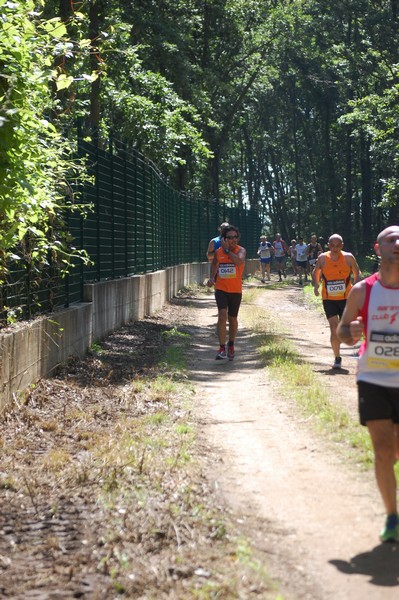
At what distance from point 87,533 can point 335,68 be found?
50.9 meters

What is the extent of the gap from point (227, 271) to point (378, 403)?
9387 millimetres

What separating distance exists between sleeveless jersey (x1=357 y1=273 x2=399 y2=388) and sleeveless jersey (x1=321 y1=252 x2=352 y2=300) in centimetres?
798

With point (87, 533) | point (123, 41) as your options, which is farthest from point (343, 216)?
point (87, 533)

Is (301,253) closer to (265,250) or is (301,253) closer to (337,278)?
(265,250)

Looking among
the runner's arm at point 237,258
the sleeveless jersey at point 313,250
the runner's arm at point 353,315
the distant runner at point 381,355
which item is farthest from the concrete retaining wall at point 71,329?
the sleeveless jersey at point 313,250

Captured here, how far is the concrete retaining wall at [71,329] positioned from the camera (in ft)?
32.2

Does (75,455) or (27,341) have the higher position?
(27,341)

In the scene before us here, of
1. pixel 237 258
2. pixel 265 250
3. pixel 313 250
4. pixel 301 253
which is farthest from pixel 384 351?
pixel 265 250

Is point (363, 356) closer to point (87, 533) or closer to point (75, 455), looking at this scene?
point (87, 533)

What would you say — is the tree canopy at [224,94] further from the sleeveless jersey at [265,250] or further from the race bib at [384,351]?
the sleeveless jersey at [265,250]

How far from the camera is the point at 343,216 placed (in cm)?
6781

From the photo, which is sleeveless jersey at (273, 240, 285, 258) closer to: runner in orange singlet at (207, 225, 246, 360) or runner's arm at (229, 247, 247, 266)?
runner in orange singlet at (207, 225, 246, 360)

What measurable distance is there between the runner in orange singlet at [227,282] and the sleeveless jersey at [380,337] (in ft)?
28.9

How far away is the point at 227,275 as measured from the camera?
15.5m
